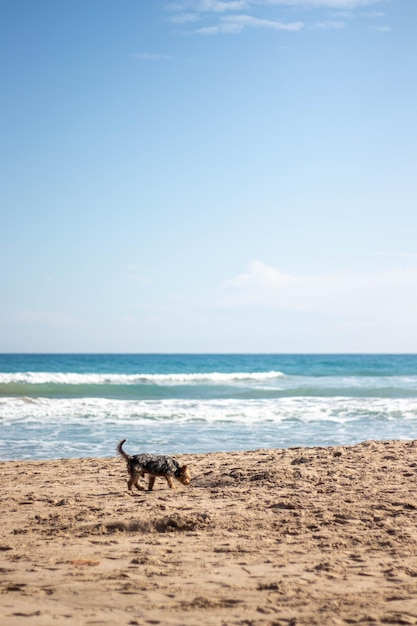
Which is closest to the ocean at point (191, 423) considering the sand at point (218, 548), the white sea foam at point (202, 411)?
the white sea foam at point (202, 411)

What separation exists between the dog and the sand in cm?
21

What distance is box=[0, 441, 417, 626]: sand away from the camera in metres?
4.21

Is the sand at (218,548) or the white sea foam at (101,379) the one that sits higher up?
the sand at (218,548)

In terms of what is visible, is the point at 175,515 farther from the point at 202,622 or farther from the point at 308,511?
the point at 202,622

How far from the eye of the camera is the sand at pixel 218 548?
13.8ft

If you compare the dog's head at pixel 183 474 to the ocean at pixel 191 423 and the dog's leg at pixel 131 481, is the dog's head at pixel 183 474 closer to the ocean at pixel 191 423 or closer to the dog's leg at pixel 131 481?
the dog's leg at pixel 131 481

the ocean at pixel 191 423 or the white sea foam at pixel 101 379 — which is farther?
the white sea foam at pixel 101 379

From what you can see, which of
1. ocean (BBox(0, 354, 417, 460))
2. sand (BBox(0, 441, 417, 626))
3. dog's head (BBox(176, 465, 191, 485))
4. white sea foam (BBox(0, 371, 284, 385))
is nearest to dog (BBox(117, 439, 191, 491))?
dog's head (BBox(176, 465, 191, 485))

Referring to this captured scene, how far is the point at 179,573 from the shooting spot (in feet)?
15.9

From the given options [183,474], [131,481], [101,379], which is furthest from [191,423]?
[101,379]

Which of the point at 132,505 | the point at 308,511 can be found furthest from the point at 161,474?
the point at 308,511

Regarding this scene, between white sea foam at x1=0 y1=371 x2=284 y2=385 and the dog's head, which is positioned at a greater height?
the dog's head

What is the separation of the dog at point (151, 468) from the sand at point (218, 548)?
211mm

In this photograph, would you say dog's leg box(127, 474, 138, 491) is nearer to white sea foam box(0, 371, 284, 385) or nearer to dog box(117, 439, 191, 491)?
dog box(117, 439, 191, 491)
